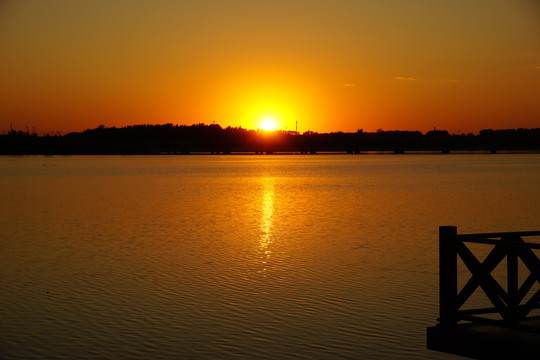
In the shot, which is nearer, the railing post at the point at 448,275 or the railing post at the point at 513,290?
the railing post at the point at 513,290

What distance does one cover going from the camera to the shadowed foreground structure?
11.0 meters

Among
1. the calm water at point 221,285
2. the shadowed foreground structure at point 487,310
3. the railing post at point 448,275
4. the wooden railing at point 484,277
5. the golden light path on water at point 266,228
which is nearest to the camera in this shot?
the shadowed foreground structure at point 487,310

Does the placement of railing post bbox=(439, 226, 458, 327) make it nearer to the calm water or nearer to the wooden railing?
the wooden railing

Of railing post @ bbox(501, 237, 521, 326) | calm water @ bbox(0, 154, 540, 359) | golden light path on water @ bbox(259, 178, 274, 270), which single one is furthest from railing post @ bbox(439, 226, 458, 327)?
golden light path on water @ bbox(259, 178, 274, 270)

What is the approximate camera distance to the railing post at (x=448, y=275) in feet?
39.2

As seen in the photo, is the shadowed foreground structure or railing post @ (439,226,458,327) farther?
railing post @ (439,226,458,327)

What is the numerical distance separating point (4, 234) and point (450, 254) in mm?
29940

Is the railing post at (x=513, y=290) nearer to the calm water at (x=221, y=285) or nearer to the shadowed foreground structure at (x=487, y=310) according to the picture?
the shadowed foreground structure at (x=487, y=310)

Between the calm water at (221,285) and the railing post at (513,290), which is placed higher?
the railing post at (513,290)

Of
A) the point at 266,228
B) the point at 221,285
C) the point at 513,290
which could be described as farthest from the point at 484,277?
the point at 266,228

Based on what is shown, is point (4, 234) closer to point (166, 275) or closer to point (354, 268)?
point (166, 275)

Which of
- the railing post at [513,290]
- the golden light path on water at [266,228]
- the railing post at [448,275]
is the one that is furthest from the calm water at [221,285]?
the railing post at [513,290]

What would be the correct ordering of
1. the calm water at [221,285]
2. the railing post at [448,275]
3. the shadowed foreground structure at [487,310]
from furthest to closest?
the calm water at [221,285], the railing post at [448,275], the shadowed foreground structure at [487,310]

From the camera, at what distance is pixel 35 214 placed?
1978 inches
